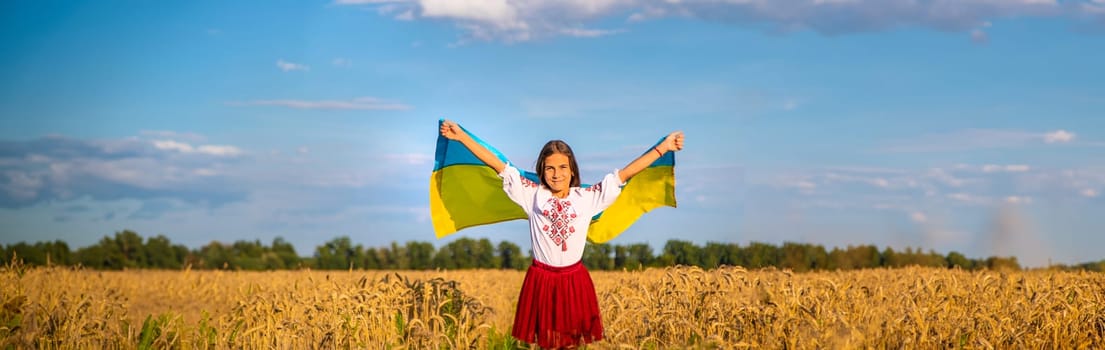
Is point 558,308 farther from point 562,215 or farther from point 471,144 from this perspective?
point 471,144

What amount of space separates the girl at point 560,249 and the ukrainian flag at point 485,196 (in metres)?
1.53

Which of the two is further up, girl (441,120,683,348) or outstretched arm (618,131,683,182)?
outstretched arm (618,131,683,182)

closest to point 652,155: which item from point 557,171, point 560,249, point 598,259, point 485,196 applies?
point 557,171

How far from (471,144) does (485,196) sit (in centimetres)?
154

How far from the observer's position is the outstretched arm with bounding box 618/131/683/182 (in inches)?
304

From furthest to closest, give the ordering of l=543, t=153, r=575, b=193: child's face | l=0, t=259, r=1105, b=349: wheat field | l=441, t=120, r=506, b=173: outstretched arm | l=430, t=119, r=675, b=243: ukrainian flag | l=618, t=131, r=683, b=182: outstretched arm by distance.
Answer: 1. l=430, t=119, r=675, b=243: ukrainian flag
2. l=441, t=120, r=506, b=173: outstretched arm
3. l=618, t=131, r=683, b=182: outstretched arm
4. l=543, t=153, r=575, b=193: child's face
5. l=0, t=259, r=1105, b=349: wheat field

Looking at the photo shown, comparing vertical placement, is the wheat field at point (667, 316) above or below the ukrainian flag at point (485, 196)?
below

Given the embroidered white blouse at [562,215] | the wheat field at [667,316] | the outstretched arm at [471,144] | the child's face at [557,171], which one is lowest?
the wheat field at [667,316]

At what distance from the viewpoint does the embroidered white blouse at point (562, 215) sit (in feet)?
24.3

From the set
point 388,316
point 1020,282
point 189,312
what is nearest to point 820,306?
point 388,316

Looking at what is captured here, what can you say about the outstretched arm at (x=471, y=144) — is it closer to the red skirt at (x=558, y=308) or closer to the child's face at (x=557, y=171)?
the child's face at (x=557, y=171)

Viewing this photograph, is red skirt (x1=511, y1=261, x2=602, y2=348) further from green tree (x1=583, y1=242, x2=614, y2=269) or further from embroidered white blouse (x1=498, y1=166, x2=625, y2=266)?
green tree (x1=583, y1=242, x2=614, y2=269)

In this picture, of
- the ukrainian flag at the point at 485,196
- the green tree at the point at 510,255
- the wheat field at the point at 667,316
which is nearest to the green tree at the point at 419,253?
the green tree at the point at 510,255

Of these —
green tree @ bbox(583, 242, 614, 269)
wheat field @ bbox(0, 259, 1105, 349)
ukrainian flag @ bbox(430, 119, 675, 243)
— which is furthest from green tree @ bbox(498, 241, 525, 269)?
ukrainian flag @ bbox(430, 119, 675, 243)
